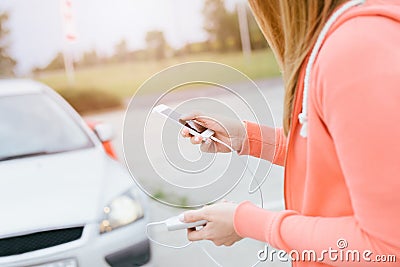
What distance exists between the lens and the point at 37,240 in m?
1.49

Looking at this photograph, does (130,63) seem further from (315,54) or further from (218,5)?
(315,54)

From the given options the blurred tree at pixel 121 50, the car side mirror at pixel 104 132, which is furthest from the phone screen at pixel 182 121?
the blurred tree at pixel 121 50

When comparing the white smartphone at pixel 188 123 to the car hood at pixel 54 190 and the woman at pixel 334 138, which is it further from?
the car hood at pixel 54 190

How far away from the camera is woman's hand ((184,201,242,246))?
2.16 feet

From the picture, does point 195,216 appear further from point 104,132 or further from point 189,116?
point 104,132

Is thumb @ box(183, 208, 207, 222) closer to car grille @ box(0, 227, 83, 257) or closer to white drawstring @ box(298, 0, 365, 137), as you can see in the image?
white drawstring @ box(298, 0, 365, 137)

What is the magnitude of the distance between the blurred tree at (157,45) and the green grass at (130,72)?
3 cm

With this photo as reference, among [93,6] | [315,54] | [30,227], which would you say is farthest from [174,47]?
[315,54]

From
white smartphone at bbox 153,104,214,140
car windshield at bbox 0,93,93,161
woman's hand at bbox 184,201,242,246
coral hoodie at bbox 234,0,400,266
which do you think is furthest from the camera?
car windshield at bbox 0,93,93,161

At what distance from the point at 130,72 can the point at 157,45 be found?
150mm

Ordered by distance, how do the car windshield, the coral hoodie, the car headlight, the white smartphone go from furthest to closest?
the car windshield < the car headlight < the white smartphone < the coral hoodie

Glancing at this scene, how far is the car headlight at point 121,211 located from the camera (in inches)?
63.0

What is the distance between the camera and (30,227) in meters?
1.49

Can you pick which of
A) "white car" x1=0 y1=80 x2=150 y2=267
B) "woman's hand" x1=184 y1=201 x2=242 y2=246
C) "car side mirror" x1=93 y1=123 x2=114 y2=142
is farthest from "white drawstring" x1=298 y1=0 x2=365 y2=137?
"car side mirror" x1=93 y1=123 x2=114 y2=142
